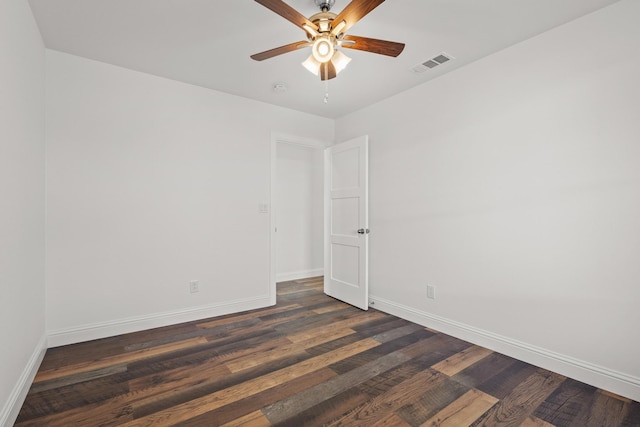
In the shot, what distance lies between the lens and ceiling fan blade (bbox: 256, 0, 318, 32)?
1501mm

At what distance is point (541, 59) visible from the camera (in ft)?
7.55

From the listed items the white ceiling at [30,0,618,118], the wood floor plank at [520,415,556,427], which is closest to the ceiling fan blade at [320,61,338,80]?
the white ceiling at [30,0,618,118]

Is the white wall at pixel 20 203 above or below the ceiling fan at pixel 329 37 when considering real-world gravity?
below

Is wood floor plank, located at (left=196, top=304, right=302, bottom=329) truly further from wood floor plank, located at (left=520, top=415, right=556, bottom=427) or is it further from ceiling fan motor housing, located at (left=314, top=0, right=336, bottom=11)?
ceiling fan motor housing, located at (left=314, top=0, right=336, bottom=11)

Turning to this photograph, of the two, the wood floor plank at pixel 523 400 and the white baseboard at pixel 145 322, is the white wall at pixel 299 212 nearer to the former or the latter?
the white baseboard at pixel 145 322

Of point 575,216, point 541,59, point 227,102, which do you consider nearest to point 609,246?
point 575,216

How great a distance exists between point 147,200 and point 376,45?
2.56 metres

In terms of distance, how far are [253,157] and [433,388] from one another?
295cm

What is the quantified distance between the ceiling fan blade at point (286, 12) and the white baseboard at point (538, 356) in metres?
2.77

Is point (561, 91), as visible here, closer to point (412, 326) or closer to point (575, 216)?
point (575, 216)

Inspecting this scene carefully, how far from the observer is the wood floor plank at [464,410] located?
5.51 ft

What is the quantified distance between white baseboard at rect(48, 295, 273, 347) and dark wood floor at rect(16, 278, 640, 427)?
10 cm

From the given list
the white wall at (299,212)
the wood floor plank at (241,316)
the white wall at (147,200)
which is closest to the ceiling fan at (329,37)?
the white wall at (147,200)

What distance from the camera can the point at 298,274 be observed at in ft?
17.5
